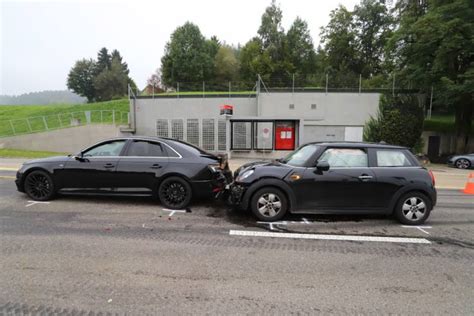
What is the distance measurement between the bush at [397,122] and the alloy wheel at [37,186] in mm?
19804

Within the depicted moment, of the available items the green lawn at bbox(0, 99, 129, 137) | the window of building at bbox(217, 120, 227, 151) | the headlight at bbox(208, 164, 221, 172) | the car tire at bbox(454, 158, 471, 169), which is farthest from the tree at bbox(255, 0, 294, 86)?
the headlight at bbox(208, 164, 221, 172)

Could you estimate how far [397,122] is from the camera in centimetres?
2041

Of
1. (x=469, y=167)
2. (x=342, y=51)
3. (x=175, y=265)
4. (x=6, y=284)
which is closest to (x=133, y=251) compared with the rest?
(x=175, y=265)

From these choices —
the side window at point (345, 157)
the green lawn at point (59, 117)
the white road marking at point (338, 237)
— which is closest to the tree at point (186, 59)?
the green lawn at point (59, 117)

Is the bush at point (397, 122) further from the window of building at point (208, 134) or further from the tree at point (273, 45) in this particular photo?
the tree at point (273, 45)

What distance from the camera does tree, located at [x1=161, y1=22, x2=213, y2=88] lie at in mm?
50438

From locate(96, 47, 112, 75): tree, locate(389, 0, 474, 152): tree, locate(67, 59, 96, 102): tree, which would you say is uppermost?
locate(96, 47, 112, 75): tree

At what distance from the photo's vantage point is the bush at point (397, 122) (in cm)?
2044

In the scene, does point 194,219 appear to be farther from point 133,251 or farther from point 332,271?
point 332,271

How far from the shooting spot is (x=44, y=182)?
6.51m

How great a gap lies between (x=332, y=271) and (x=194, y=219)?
281 cm

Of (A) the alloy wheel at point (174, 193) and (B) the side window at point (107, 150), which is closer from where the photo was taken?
(A) the alloy wheel at point (174, 193)

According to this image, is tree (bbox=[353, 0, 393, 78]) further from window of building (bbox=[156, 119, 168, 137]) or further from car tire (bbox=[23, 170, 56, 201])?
car tire (bbox=[23, 170, 56, 201])

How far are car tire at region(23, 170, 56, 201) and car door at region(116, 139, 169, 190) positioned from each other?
163 cm
